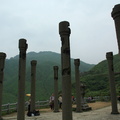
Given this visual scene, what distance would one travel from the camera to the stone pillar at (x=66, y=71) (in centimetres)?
744

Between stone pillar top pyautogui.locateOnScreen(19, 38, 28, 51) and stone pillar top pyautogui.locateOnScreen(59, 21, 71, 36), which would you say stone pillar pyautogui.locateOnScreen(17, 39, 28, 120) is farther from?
stone pillar top pyautogui.locateOnScreen(59, 21, 71, 36)

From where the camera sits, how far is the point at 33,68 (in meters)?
14.7

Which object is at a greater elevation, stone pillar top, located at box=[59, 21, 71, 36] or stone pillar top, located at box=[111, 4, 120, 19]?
stone pillar top, located at box=[59, 21, 71, 36]

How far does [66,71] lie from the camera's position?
7801 mm

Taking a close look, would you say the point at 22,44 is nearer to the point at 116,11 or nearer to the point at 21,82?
the point at 21,82

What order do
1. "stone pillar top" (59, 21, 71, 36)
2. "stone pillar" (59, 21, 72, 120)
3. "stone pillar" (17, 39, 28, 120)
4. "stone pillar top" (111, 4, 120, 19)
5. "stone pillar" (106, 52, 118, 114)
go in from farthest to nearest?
"stone pillar" (106, 52, 118, 114) → "stone pillar" (17, 39, 28, 120) → "stone pillar top" (59, 21, 71, 36) → "stone pillar" (59, 21, 72, 120) → "stone pillar top" (111, 4, 120, 19)

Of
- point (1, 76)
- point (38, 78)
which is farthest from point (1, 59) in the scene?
point (38, 78)

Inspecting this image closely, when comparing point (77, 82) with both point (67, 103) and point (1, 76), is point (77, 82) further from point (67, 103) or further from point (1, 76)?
point (67, 103)

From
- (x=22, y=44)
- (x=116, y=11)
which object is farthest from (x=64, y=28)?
(x=22, y=44)

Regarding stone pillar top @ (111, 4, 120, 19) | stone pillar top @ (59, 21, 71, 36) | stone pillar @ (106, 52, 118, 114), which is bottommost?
stone pillar @ (106, 52, 118, 114)

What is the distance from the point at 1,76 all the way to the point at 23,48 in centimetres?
423

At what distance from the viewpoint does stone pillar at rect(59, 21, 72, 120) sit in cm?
744

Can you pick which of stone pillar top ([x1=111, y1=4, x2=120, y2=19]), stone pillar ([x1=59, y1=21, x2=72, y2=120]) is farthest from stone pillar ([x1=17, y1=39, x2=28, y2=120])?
stone pillar top ([x1=111, y1=4, x2=120, y2=19])

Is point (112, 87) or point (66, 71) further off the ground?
A: point (66, 71)
